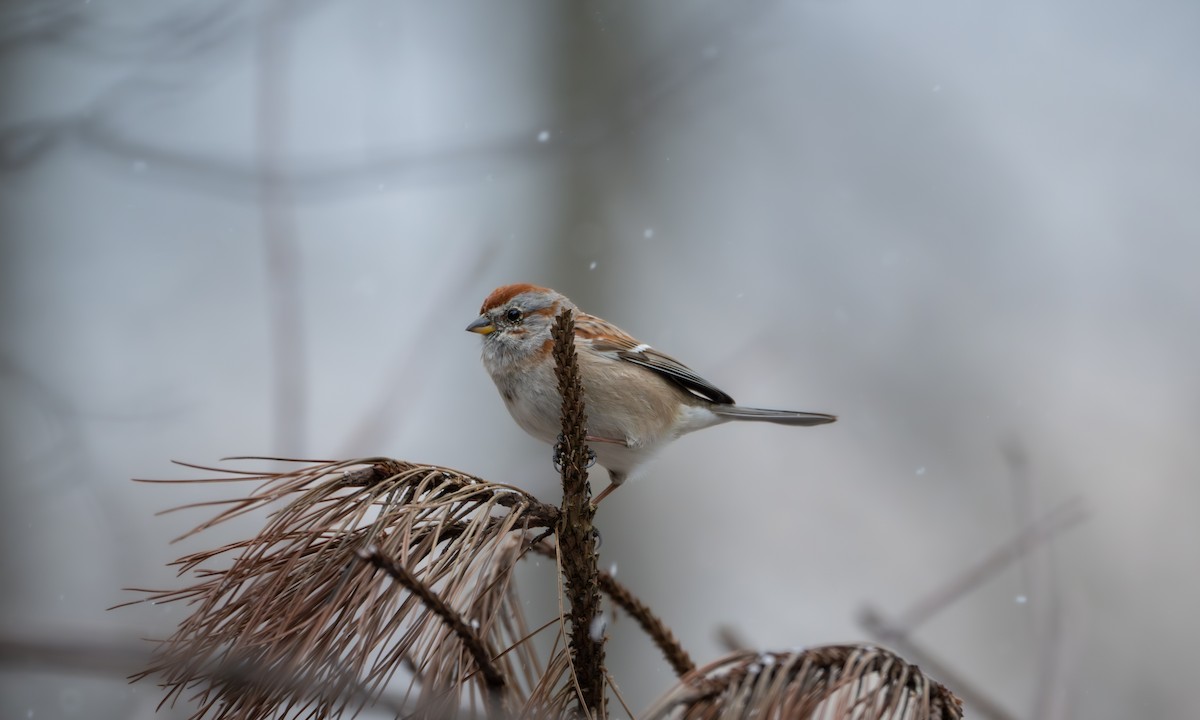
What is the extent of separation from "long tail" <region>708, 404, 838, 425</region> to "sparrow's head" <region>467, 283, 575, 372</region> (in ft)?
2.59

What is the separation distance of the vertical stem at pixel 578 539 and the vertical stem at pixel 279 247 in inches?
55.8

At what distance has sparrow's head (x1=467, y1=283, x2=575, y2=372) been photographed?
3.21 metres

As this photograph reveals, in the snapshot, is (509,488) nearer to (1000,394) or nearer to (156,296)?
(156,296)

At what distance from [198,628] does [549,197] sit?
561 centimetres

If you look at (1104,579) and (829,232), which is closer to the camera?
(1104,579)

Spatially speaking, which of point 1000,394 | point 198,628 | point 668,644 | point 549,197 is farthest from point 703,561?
point 198,628

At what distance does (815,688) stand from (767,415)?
2313 millimetres

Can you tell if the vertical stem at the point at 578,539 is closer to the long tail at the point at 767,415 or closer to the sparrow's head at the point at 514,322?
the sparrow's head at the point at 514,322

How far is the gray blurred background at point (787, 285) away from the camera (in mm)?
6273

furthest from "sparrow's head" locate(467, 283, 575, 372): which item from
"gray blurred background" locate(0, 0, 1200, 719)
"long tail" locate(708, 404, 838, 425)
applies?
"gray blurred background" locate(0, 0, 1200, 719)

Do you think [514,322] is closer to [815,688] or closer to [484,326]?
[484,326]

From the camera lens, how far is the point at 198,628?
54.5 inches

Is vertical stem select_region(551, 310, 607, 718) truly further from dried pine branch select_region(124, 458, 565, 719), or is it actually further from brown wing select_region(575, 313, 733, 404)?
brown wing select_region(575, 313, 733, 404)

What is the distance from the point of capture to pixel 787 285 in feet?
25.3
